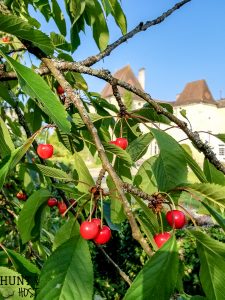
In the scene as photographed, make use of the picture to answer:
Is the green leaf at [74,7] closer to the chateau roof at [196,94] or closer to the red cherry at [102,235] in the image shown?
the red cherry at [102,235]

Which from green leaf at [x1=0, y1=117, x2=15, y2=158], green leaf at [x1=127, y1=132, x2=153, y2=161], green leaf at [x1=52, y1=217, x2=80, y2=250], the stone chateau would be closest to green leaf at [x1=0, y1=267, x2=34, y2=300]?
green leaf at [x1=52, y1=217, x2=80, y2=250]

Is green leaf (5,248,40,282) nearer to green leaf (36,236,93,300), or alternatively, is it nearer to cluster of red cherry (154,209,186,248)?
green leaf (36,236,93,300)

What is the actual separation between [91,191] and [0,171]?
0.25 metres

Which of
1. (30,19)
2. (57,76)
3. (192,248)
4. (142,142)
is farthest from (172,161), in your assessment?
(192,248)

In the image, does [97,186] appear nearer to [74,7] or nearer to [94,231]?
[94,231]

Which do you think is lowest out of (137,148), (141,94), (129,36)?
(137,148)

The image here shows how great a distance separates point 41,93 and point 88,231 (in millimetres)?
381

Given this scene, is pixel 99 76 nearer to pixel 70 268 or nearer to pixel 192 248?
pixel 70 268

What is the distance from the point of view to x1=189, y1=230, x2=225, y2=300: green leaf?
81cm

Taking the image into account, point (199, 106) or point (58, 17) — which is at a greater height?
point (199, 106)

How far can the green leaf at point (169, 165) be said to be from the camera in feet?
3.67

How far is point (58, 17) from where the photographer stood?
180 cm

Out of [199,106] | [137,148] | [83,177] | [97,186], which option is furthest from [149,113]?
[199,106]

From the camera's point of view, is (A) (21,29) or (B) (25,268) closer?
(A) (21,29)
